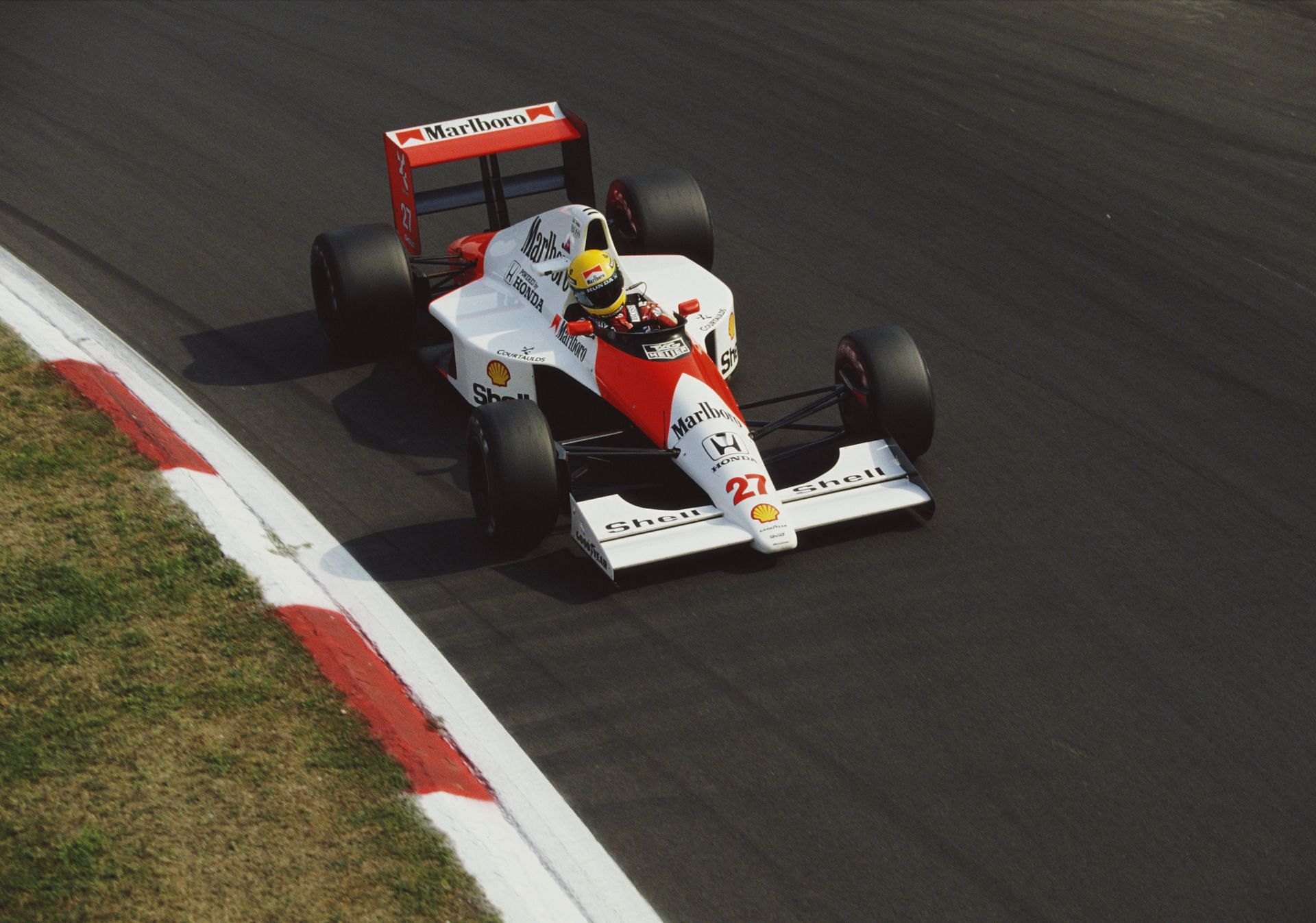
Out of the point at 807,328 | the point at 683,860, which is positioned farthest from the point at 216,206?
the point at 683,860

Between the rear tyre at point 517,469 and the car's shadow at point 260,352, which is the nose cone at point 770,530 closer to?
the rear tyre at point 517,469

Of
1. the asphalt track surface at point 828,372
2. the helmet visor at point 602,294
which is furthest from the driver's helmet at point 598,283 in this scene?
the asphalt track surface at point 828,372

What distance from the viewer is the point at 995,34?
15.6 metres

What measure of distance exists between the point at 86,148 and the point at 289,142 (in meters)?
1.70

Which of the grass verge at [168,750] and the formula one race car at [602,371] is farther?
the formula one race car at [602,371]

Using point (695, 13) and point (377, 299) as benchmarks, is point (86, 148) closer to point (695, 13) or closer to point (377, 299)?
point (377, 299)

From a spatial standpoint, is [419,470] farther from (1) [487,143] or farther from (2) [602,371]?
(1) [487,143]

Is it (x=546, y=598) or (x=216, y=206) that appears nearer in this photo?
(x=546, y=598)

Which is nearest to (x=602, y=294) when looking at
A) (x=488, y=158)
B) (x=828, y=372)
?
(x=828, y=372)

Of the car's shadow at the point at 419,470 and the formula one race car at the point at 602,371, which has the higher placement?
the formula one race car at the point at 602,371

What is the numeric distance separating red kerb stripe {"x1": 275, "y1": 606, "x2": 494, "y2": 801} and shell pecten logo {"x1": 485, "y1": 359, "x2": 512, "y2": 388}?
7.02 feet

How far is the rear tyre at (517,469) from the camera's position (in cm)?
739

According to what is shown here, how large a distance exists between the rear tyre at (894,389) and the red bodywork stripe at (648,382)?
73 cm

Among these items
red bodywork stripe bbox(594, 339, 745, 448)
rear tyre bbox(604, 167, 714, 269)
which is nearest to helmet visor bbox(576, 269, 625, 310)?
red bodywork stripe bbox(594, 339, 745, 448)
